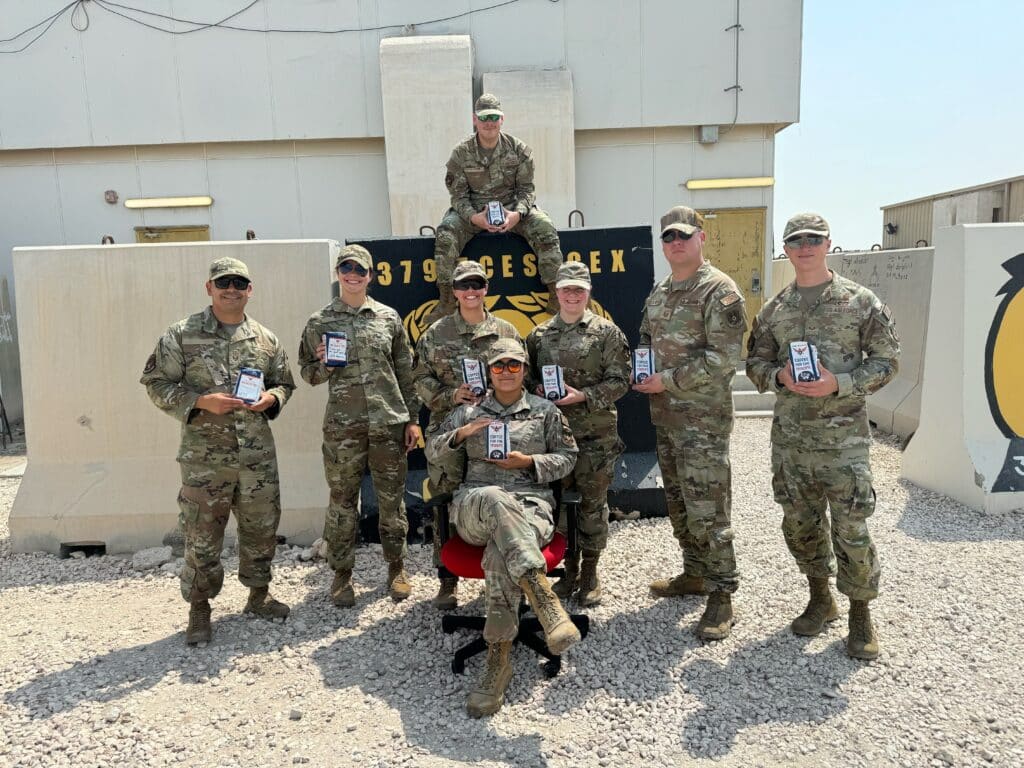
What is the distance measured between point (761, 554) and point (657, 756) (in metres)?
2.28

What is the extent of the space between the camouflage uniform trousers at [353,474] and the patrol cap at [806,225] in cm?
250

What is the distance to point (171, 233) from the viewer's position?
10.7 meters

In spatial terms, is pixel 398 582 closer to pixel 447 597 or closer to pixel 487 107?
pixel 447 597

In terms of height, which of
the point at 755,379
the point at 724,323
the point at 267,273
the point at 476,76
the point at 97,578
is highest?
the point at 476,76

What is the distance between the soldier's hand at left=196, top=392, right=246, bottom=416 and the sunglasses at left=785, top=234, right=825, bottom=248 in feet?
9.71

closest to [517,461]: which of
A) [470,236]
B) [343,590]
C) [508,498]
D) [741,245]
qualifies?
[508,498]

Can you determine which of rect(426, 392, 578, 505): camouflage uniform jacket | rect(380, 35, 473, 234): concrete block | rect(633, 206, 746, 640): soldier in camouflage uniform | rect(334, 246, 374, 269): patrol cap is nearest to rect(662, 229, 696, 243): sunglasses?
rect(633, 206, 746, 640): soldier in camouflage uniform

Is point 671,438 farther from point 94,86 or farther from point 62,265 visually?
point 94,86

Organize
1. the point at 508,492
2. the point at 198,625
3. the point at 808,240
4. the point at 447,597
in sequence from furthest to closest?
the point at 447,597, the point at 198,625, the point at 508,492, the point at 808,240

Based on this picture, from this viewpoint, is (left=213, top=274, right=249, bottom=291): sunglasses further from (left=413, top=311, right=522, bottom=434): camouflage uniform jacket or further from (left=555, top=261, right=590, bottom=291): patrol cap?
(left=555, top=261, right=590, bottom=291): patrol cap

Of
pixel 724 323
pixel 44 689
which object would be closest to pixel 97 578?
pixel 44 689

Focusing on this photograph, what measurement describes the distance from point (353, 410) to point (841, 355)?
9.00 feet

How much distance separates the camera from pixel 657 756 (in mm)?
2859

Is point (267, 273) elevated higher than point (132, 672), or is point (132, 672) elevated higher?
point (267, 273)
